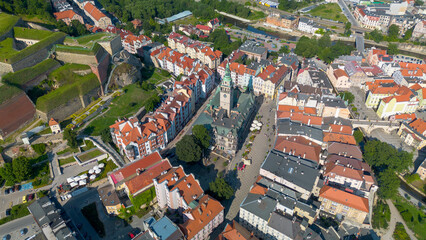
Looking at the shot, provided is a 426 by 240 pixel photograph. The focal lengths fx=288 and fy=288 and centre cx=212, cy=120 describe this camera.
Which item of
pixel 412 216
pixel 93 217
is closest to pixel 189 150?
pixel 93 217

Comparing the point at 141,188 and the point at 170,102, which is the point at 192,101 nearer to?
the point at 170,102

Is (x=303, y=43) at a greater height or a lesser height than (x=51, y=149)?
greater

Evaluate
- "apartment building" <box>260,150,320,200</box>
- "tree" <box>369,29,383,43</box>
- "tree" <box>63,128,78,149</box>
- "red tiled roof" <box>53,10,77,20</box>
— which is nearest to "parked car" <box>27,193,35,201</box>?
"tree" <box>63,128,78,149</box>

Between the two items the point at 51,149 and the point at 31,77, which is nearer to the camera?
the point at 51,149

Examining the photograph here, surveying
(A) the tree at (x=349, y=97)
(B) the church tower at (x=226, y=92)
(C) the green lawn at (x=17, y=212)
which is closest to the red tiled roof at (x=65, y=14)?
(B) the church tower at (x=226, y=92)

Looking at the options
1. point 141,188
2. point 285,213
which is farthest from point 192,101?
point 285,213

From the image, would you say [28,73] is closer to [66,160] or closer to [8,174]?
[66,160]
